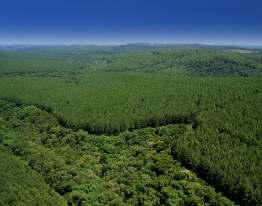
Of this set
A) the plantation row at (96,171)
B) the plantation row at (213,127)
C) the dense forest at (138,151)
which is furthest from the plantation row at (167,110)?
the plantation row at (96,171)

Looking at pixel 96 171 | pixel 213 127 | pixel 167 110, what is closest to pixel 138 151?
pixel 96 171

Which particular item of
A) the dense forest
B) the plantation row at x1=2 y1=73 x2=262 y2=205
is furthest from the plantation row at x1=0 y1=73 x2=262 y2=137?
the dense forest

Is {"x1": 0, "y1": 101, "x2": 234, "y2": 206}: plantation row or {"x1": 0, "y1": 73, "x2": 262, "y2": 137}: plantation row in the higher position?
{"x1": 0, "y1": 73, "x2": 262, "y2": 137}: plantation row

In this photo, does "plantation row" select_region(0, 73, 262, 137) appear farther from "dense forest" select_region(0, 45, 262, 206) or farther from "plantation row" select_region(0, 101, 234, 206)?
"plantation row" select_region(0, 101, 234, 206)

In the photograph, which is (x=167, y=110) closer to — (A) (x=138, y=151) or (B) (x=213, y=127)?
(B) (x=213, y=127)

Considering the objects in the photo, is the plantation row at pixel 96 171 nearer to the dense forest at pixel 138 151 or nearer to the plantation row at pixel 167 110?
the dense forest at pixel 138 151

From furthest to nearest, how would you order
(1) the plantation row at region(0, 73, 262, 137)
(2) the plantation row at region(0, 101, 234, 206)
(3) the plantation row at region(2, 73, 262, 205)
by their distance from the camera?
1. (1) the plantation row at region(0, 73, 262, 137)
2. (3) the plantation row at region(2, 73, 262, 205)
3. (2) the plantation row at region(0, 101, 234, 206)

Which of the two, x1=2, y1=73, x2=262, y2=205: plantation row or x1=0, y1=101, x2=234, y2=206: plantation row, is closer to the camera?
x1=0, y1=101, x2=234, y2=206: plantation row

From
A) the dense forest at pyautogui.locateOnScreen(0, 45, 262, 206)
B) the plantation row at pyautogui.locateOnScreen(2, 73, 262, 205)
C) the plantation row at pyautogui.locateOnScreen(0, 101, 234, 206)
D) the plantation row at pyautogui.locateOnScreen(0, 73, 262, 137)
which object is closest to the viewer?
the plantation row at pyautogui.locateOnScreen(0, 101, 234, 206)
